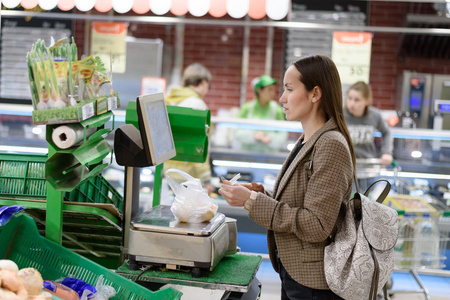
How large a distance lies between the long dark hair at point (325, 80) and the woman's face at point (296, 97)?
0.06 feet

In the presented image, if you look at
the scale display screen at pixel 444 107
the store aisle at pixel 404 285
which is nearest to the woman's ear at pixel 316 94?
the store aisle at pixel 404 285

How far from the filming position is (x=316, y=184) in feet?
6.97

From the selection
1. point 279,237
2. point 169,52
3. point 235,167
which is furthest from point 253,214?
point 169,52

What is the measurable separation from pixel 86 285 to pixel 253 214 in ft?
2.11

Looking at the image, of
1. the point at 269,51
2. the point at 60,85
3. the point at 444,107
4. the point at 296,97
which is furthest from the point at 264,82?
the point at 60,85

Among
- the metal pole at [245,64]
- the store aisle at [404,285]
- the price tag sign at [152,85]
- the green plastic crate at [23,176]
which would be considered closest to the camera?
the green plastic crate at [23,176]

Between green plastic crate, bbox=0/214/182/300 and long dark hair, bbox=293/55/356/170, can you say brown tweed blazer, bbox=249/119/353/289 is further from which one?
green plastic crate, bbox=0/214/182/300

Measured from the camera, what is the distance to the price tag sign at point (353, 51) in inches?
269

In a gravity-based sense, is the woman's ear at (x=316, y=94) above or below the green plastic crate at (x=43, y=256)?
above

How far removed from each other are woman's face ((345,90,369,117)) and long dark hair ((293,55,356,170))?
120 inches

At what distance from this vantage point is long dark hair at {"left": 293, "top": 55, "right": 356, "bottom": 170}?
2234mm

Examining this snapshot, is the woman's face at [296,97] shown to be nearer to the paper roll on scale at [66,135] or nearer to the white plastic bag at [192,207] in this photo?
the white plastic bag at [192,207]

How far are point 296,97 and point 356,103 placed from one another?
313cm

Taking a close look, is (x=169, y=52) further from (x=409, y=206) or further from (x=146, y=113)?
(x=146, y=113)
